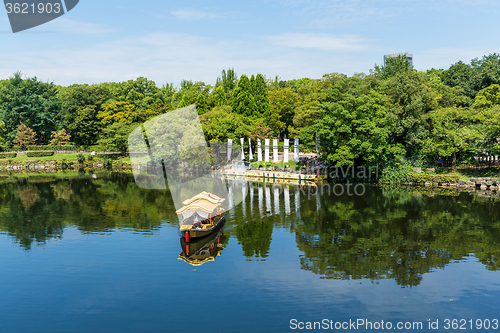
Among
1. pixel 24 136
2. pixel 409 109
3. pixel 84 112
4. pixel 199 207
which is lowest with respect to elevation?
pixel 199 207

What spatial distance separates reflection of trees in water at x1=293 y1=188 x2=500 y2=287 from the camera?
19.2 m

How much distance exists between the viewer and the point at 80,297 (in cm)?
1614

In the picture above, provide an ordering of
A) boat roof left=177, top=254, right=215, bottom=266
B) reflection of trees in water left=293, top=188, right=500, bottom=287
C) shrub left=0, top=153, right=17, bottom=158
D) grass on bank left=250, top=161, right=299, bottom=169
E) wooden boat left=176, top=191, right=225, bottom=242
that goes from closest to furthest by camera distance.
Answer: reflection of trees in water left=293, top=188, right=500, bottom=287 < boat roof left=177, top=254, right=215, bottom=266 < wooden boat left=176, top=191, right=225, bottom=242 < grass on bank left=250, top=161, right=299, bottom=169 < shrub left=0, top=153, right=17, bottom=158

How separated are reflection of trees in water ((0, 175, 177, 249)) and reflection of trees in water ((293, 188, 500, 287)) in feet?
41.3

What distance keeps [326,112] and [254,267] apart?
108 feet

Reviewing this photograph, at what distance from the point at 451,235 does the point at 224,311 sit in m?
17.4

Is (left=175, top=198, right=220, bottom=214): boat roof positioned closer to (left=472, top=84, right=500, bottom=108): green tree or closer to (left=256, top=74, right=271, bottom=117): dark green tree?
(left=472, top=84, right=500, bottom=108): green tree

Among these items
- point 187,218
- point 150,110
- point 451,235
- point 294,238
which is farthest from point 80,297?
point 150,110

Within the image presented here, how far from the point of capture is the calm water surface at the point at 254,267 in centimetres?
1464

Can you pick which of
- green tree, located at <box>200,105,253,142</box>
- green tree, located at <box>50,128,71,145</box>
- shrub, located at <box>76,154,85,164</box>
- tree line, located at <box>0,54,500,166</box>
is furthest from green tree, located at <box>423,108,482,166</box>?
green tree, located at <box>50,128,71,145</box>

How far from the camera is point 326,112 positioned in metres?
48.2

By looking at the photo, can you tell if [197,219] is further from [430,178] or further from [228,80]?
[228,80]

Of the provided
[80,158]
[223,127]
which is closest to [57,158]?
[80,158]

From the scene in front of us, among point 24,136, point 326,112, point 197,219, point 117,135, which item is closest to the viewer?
point 197,219
